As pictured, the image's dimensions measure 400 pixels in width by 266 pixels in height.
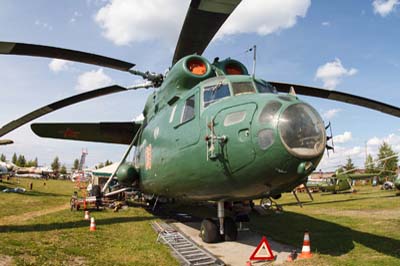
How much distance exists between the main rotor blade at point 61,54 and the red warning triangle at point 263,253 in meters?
6.94

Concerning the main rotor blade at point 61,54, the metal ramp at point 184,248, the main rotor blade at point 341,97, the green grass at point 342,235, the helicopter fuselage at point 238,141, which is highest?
the main rotor blade at point 61,54

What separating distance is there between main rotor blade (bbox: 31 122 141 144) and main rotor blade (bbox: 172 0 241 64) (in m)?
6.05

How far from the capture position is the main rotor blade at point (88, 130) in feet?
51.4

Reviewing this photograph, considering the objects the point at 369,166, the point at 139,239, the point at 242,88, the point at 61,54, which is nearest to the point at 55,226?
the point at 139,239

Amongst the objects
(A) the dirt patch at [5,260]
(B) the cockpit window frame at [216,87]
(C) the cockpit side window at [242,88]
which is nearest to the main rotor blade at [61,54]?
(B) the cockpit window frame at [216,87]

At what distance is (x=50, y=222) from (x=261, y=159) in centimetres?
927

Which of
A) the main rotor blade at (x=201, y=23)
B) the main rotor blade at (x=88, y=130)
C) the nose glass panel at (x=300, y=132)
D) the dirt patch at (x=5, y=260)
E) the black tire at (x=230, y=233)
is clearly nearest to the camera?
the nose glass panel at (x=300, y=132)

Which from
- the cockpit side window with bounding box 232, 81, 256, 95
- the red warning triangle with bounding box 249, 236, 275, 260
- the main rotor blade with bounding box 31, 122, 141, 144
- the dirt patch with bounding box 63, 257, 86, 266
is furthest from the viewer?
the main rotor blade with bounding box 31, 122, 141, 144

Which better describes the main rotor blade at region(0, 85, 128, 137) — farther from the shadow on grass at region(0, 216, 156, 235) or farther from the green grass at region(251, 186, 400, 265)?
the green grass at region(251, 186, 400, 265)

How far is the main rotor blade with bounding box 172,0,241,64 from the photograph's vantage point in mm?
8023

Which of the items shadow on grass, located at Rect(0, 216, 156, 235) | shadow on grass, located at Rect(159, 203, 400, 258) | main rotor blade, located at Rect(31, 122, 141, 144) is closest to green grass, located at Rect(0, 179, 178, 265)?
shadow on grass, located at Rect(0, 216, 156, 235)

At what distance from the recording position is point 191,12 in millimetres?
8656

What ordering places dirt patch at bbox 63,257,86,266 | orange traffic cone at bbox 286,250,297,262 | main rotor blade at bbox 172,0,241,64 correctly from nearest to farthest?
1. dirt patch at bbox 63,257,86,266
2. orange traffic cone at bbox 286,250,297,262
3. main rotor blade at bbox 172,0,241,64

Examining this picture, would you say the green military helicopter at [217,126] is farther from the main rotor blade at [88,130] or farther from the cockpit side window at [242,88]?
the main rotor blade at [88,130]
